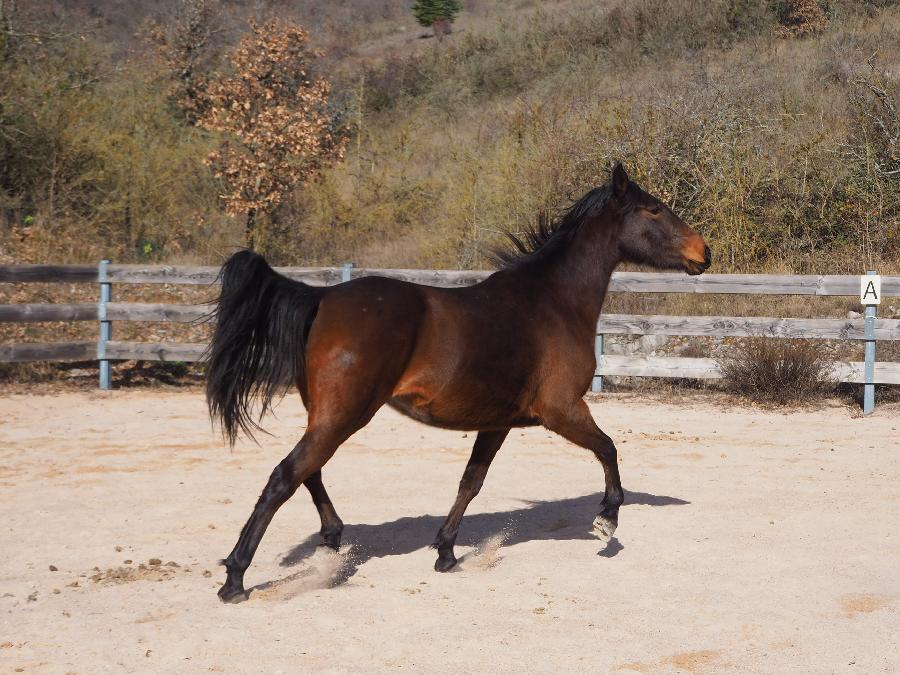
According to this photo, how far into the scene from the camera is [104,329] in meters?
12.7

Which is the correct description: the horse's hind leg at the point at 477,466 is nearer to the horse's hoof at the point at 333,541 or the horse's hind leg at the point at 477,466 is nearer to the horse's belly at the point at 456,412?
the horse's belly at the point at 456,412

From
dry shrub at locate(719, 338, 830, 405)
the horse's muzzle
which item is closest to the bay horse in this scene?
the horse's muzzle

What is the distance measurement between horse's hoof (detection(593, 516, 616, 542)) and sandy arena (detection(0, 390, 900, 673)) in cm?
17

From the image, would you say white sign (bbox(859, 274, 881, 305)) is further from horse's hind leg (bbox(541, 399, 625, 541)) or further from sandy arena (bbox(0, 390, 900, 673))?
horse's hind leg (bbox(541, 399, 625, 541))

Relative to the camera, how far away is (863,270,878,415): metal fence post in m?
11.0

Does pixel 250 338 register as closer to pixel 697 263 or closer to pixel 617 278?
pixel 697 263

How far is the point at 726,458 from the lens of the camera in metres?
8.78

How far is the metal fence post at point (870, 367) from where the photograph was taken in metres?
11.0

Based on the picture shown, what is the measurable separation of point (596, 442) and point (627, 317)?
6.58 metres

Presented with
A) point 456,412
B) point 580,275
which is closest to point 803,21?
point 580,275

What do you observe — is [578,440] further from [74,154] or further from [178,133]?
[178,133]

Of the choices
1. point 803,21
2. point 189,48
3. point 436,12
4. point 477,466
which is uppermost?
point 436,12

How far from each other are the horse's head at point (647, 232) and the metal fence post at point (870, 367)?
5518 mm

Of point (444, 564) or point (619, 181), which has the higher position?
point (619, 181)
